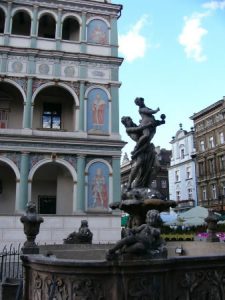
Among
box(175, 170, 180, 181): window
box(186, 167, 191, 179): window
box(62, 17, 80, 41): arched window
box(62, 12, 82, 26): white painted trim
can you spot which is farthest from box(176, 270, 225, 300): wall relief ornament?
box(175, 170, 180, 181): window

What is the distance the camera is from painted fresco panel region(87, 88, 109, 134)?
21594 millimetres

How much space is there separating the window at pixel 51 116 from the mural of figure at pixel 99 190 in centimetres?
436

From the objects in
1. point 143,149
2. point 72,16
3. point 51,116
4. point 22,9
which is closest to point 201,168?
point 51,116

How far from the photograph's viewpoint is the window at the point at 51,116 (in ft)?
75.6

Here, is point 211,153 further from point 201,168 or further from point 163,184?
point 163,184

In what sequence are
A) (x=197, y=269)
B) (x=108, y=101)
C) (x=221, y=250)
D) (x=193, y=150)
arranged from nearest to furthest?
(x=197, y=269)
(x=221, y=250)
(x=108, y=101)
(x=193, y=150)

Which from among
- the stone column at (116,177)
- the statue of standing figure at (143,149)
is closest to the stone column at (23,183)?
the stone column at (116,177)

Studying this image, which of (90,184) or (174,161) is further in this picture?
(174,161)

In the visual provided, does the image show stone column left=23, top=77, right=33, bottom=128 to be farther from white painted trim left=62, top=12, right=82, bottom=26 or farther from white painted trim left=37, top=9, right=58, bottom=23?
white painted trim left=62, top=12, right=82, bottom=26

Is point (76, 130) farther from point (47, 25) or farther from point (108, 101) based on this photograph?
point (47, 25)

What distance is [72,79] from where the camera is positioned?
72.2 feet

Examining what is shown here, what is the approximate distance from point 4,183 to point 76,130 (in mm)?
5349

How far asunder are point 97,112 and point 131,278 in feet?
58.6

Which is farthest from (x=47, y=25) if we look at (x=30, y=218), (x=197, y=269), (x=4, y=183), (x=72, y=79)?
(x=197, y=269)
